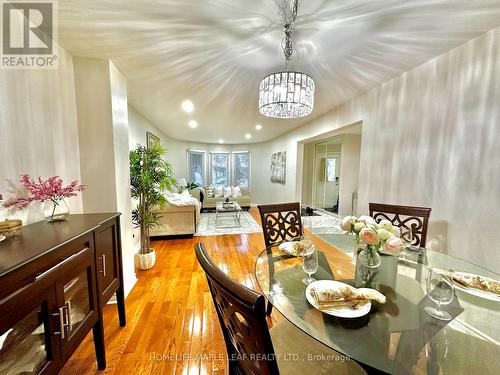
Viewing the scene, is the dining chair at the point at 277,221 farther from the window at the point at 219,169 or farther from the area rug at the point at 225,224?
the window at the point at 219,169

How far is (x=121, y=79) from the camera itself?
216 cm

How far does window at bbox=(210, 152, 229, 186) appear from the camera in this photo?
779 centimetres

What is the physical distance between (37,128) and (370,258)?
2.43 meters

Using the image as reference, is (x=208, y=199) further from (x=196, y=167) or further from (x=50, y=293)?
(x=50, y=293)

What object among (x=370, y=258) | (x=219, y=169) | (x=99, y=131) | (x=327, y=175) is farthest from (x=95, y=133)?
(x=219, y=169)

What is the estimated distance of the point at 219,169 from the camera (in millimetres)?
7887

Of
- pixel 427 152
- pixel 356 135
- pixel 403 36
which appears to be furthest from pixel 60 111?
pixel 356 135

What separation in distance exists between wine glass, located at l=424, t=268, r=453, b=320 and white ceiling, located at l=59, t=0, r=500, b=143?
1.61m

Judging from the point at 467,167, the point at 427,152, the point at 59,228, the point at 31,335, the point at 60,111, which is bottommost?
the point at 31,335

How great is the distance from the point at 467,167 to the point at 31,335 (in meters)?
3.04

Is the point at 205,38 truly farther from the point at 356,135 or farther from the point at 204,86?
the point at 356,135

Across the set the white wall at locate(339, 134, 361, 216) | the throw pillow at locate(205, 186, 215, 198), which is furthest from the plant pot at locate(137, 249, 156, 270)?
the white wall at locate(339, 134, 361, 216)

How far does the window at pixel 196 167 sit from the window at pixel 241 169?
123 centimetres

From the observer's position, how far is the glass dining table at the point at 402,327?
74 cm
